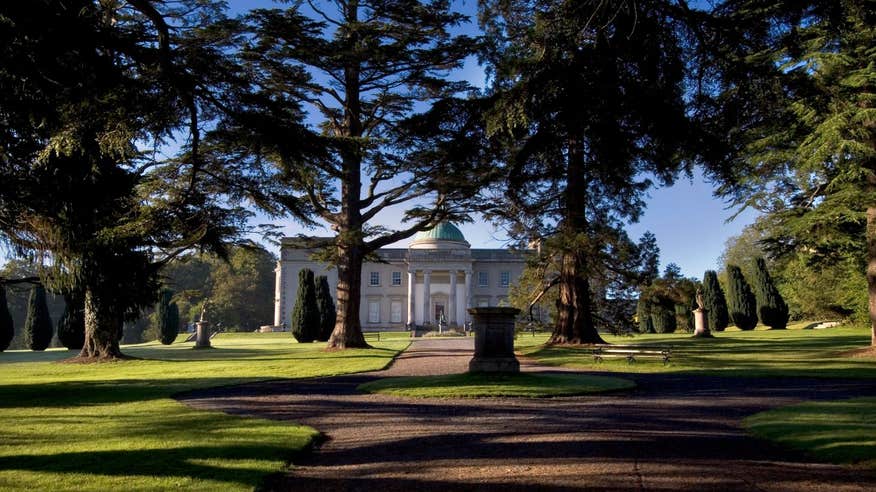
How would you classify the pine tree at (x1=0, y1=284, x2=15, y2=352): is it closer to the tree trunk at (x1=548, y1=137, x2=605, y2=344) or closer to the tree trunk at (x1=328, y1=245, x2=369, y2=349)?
the tree trunk at (x1=328, y1=245, x2=369, y2=349)

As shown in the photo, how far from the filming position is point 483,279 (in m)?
79.8

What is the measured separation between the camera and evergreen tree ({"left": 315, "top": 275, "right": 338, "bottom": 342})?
4356 cm

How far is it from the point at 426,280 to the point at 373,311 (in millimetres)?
8975

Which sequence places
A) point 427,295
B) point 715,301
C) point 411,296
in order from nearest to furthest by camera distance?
point 715,301, point 411,296, point 427,295

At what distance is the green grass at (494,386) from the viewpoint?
11.1 meters

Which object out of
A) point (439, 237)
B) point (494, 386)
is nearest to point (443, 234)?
point (439, 237)

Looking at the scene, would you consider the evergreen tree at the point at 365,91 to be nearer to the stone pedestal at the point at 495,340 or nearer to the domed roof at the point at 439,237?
the stone pedestal at the point at 495,340

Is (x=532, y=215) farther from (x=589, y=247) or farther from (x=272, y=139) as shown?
(x=272, y=139)

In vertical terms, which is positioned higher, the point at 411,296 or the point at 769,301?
the point at 411,296

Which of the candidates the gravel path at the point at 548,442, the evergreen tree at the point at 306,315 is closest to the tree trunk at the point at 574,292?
the gravel path at the point at 548,442

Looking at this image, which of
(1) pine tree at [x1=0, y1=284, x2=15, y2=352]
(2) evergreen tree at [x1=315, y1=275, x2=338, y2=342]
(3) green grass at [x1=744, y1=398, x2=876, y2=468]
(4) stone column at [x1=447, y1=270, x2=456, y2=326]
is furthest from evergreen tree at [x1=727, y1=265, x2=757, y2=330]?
(1) pine tree at [x1=0, y1=284, x2=15, y2=352]

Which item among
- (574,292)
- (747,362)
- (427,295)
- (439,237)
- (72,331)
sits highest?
(439,237)

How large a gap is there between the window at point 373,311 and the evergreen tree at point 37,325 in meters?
41.5

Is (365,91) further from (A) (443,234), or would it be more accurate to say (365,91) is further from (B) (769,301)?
(A) (443,234)
